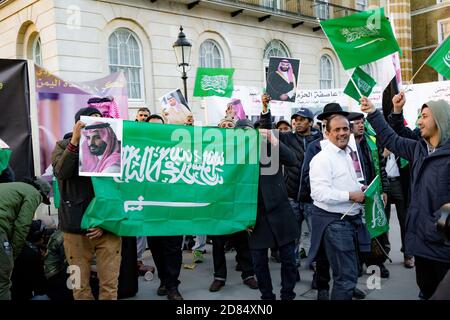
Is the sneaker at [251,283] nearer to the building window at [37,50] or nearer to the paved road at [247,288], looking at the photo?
the paved road at [247,288]

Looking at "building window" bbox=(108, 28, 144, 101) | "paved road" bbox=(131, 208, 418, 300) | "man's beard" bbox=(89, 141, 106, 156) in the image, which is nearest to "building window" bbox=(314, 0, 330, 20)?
"building window" bbox=(108, 28, 144, 101)

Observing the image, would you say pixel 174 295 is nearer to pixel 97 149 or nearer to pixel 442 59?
pixel 97 149

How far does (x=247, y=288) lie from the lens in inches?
209

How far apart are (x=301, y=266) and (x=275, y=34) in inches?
570

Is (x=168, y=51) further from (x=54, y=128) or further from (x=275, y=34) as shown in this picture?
(x=54, y=128)

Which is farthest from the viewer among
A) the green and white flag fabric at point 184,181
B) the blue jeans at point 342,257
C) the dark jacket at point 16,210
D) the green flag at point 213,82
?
the green flag at point 213,82

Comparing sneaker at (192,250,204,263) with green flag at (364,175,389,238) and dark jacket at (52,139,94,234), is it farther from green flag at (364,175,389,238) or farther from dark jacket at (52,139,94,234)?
green flag at (364,175,389,238)

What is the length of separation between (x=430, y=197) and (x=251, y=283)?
2.71m

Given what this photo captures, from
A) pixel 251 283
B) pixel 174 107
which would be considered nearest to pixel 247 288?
pixel 251 283

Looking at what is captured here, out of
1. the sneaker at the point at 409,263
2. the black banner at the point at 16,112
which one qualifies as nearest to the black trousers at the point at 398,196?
the sneaker at the point at 409,263

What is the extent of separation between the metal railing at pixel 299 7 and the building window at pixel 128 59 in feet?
11.7

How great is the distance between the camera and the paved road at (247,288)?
4945mm

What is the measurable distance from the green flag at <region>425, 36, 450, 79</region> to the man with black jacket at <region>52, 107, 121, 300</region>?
3.88 meters
